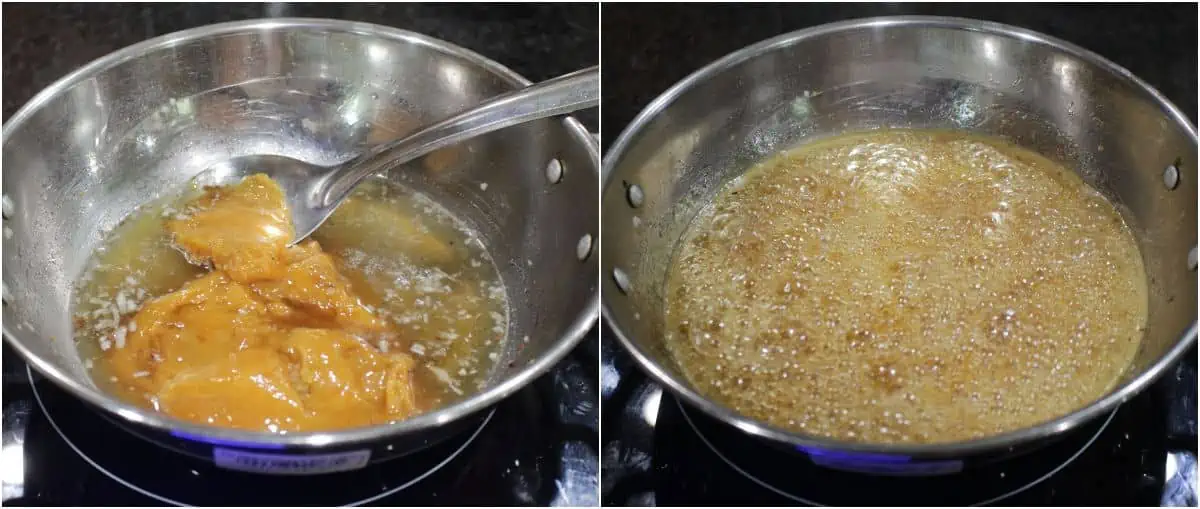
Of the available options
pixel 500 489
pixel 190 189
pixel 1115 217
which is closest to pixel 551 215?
pixel 500 489

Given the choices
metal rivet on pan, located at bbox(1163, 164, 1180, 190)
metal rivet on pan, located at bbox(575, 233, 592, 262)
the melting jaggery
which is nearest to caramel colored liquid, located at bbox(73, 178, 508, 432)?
the melting jaggery

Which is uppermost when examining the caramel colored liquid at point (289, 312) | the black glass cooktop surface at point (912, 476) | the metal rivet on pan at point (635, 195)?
the metal rivet on pan at point (635, 195)

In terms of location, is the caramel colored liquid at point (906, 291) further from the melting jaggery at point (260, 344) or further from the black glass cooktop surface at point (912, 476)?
the melting jaggery at point (260, 344)

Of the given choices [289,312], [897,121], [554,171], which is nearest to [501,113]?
[554,171]

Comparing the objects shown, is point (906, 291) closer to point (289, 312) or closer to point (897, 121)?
point (897, 121)

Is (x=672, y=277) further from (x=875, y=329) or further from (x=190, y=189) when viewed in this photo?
(x=190, y=189)

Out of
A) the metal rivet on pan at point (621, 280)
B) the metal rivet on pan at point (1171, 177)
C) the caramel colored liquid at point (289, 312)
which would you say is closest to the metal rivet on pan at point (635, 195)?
the metal rivet on pan at point (621, 280)

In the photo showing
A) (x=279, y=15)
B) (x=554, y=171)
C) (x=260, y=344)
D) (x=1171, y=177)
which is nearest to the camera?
(x=260, y=344)
